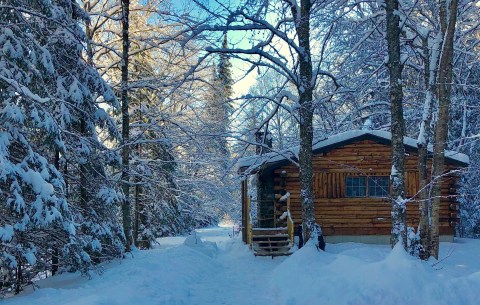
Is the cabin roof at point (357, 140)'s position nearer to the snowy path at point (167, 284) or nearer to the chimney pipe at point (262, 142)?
the chimney pipe at point (262, 142)

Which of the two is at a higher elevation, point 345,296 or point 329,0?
point 329,0

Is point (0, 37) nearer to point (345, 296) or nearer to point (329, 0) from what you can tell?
point (345, 296)

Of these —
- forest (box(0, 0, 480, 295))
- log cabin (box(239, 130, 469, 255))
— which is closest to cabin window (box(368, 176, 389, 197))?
log cabin (box(239, 130, 469, 255))

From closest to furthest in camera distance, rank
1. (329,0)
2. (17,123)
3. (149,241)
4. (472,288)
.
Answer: (472,288) < (17,123) < (329,0) < (149,241)

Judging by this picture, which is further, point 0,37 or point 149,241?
point 149,241

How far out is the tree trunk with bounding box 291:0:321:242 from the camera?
13734mm

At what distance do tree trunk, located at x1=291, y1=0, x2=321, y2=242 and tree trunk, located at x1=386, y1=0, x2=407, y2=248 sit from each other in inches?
121

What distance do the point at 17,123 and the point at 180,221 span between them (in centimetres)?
2125

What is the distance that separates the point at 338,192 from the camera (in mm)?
18953

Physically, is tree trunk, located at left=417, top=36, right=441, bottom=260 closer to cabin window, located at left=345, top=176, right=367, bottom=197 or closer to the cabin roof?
the cabin roof

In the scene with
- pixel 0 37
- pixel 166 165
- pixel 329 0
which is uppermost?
pixel 329 0

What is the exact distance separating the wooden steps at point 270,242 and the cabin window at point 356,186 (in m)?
3.93

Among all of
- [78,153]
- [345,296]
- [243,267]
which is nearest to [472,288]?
[345,296]

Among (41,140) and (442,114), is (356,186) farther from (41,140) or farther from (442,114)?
(41,140)
